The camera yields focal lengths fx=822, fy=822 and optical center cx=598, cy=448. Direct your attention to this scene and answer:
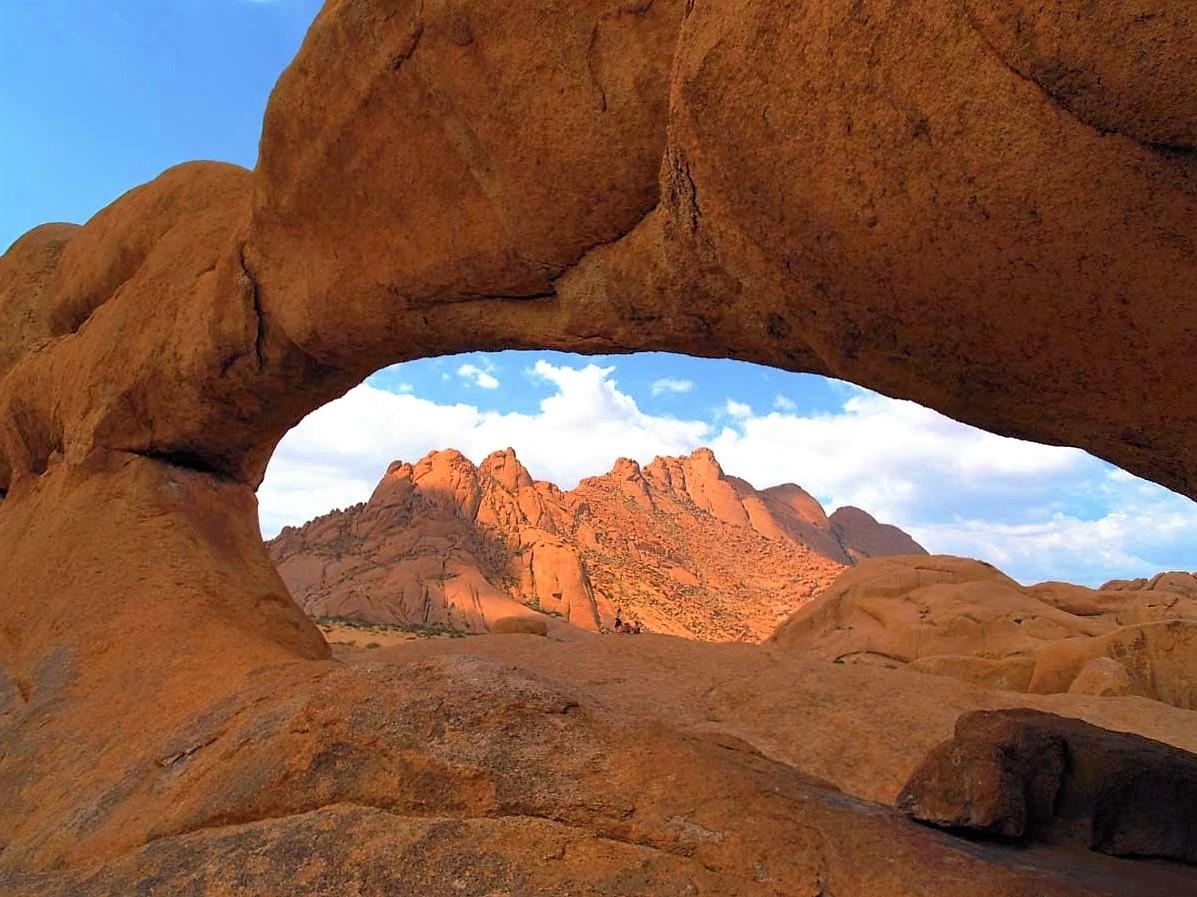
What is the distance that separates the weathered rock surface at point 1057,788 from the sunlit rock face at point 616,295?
31 cm

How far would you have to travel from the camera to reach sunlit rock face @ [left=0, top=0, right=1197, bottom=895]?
2.53 m

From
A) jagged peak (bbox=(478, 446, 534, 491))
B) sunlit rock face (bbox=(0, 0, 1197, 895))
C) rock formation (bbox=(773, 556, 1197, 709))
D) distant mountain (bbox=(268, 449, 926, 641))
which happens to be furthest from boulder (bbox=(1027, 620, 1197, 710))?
jagged peak (bbox=(478, 446, 534, 491))

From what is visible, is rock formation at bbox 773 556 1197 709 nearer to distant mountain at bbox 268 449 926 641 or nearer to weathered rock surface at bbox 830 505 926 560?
distant mountain at bbox 268 449 926 641

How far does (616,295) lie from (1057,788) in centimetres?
321

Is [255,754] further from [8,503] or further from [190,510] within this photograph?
[8,503]

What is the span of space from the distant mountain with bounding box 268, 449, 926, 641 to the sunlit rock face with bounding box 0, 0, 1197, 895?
3616 cm

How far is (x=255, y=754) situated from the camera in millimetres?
3580

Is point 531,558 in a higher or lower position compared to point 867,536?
lower

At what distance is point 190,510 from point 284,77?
3.80m

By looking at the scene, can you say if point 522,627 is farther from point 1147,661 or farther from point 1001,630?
point 1001,630

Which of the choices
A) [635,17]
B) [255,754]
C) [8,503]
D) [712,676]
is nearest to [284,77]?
[635,17]

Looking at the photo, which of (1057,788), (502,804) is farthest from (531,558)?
(502,804)

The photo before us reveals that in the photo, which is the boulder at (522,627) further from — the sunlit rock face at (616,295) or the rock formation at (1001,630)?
the sunlit rock face at (616,295)

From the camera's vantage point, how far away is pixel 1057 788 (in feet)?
12.6
